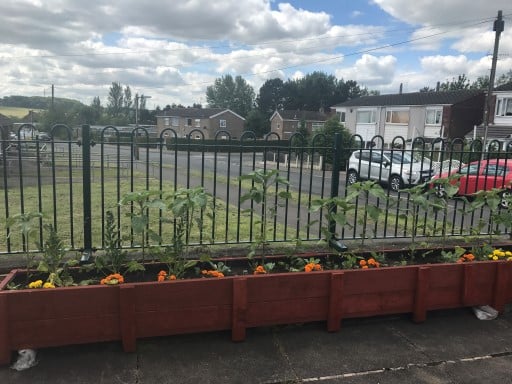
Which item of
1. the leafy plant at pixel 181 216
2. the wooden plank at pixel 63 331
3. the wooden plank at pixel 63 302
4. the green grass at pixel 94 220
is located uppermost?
the leafy plant at pixel 181 216

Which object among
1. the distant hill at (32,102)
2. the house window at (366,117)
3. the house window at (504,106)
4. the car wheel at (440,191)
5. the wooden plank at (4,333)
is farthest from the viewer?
the distant hill at (32,102)

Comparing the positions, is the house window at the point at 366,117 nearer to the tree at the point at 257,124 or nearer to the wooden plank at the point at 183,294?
the tree at the point at 257,124

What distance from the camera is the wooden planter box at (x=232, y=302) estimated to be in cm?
277

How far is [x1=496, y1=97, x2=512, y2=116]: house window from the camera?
34228mm

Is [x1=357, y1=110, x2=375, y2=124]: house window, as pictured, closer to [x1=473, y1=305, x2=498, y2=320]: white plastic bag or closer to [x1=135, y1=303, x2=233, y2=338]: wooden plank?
[x1=473, y1=305, x2=498, y2=320]: white plastic bag

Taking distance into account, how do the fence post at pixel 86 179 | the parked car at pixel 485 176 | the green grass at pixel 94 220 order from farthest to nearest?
1. the green grass at pixel 94 220
2. the parked car at pixel 485 176
3. the fence post at pixel 86 179

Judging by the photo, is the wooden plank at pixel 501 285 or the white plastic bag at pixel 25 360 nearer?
the white plastic bag at pixel 25 360

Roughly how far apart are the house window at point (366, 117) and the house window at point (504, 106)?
12530 millimetres

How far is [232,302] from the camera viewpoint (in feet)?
10.1

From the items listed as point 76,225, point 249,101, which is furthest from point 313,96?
point 76,225

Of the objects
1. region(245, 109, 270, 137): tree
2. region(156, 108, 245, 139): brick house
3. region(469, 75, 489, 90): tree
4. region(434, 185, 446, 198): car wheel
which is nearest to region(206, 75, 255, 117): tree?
region(156, 108, 245, 139): brick house

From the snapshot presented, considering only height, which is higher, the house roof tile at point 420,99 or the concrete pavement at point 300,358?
the house roof tile at point 420,99

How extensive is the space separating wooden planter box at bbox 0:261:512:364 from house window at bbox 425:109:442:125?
38359 millimetres

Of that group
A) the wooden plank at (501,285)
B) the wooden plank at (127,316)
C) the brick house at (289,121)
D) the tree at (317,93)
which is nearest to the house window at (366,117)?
the brick house at (289,121)
